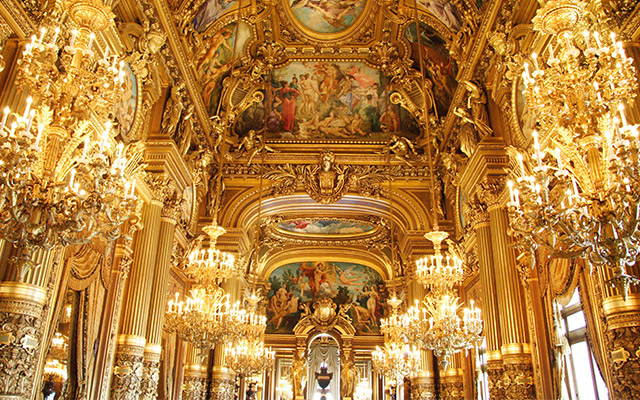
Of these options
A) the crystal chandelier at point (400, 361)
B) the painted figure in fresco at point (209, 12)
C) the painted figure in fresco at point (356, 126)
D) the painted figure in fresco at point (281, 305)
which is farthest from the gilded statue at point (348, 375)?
the painted figure in fresco at point (209, 12)

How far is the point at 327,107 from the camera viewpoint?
14883 mm

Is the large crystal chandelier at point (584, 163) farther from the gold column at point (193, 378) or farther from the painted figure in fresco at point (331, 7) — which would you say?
the gold column at point (193, 378)

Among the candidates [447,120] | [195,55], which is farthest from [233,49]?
[447,120]

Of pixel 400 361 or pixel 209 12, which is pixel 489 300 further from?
pixel 209 12

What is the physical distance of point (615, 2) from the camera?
573 cm

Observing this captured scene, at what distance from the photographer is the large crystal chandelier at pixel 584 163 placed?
3.90m

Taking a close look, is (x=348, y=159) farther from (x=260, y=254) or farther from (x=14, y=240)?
(x=14, y=240)

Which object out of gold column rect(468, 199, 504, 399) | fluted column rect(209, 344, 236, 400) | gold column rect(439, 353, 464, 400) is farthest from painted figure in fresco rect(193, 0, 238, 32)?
gold column rect(439, 353, 464, 400)

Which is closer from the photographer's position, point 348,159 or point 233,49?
point 233,49

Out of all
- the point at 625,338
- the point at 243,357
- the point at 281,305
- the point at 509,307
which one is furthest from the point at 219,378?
the point at 281,305

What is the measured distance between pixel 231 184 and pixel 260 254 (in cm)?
817

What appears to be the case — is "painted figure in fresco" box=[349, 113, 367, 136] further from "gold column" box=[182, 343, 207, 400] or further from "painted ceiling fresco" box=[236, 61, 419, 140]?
"gold column" box=[182, 343, 207, 400]

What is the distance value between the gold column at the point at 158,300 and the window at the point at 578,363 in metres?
6.57

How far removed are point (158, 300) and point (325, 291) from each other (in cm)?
1677
